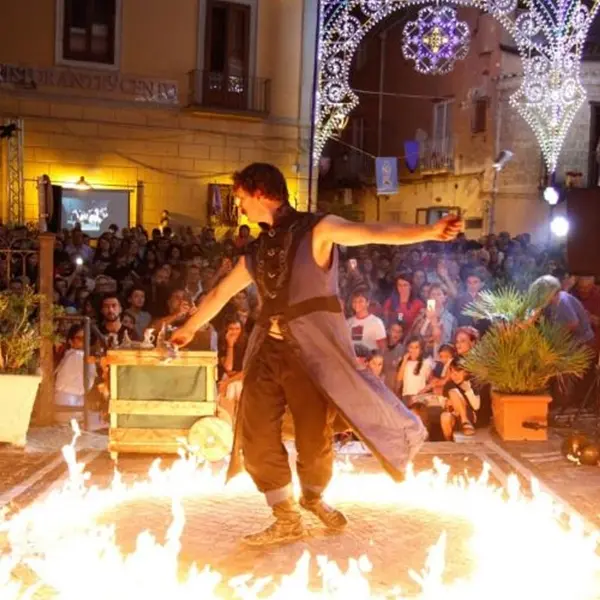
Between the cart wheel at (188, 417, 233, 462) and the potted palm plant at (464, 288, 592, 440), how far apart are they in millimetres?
2248

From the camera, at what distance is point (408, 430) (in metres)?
4.91

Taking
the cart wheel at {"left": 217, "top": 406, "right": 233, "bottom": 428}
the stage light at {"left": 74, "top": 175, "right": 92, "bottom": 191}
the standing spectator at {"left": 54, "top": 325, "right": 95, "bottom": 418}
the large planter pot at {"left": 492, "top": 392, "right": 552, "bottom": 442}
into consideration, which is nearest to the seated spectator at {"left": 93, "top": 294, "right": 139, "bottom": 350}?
the standing spectator at {"left": 54, "top": 325, "right": 95, "bottom": 418}

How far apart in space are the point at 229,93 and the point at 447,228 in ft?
50.1

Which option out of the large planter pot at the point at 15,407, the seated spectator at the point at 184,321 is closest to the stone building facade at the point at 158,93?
the seated spectator at the point at 184,321

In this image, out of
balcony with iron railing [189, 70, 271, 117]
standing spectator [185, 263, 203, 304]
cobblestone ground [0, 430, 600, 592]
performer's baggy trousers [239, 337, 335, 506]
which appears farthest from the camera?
balcony with iron railing [189, 70, 271, 117]

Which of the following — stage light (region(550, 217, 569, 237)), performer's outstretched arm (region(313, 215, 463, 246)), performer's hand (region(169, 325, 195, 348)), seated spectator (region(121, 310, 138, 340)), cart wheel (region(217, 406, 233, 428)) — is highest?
stage light (region(550, 217, 569, 237))

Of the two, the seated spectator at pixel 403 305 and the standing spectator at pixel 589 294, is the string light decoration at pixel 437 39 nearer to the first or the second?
the standing spectator at pixel 589 294

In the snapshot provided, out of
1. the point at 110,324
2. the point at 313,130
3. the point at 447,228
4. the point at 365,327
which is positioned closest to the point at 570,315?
the point at 365,327

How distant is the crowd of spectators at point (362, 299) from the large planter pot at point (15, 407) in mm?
901

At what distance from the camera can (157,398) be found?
7223mm

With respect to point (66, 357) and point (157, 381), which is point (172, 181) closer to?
point (66, 357)

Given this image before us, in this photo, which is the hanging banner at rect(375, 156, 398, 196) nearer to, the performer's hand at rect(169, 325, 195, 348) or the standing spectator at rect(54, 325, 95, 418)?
the standing spectator at rect(54, 325, 95, 418)

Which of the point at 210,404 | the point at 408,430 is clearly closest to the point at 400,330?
the point at 210,404

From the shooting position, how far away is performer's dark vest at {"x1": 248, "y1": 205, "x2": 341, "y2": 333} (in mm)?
4824
